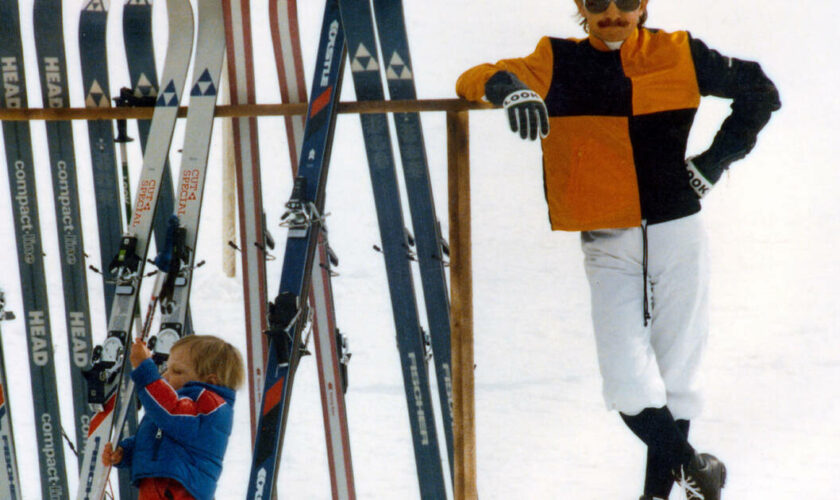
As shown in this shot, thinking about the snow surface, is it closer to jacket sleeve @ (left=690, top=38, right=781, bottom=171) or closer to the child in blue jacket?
the child in blue jacket

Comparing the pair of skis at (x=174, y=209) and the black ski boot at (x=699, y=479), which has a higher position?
the pair of skis at (x=174, y=209)

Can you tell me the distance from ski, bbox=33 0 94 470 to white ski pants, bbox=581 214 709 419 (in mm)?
1990

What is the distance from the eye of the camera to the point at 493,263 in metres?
8.20

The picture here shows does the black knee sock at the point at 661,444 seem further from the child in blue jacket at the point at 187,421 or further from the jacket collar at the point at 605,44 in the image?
the child in blue jacket at the point at 187,421

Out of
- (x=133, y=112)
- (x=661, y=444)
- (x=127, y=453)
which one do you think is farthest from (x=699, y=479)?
(x=133, y=112)

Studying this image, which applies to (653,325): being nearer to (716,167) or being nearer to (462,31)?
(716,167)

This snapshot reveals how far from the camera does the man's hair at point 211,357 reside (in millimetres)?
2869

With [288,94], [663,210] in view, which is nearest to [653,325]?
[663,210]

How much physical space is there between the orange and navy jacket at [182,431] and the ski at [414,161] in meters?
1.00

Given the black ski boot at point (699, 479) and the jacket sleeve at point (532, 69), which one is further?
the jacket sleeve at point (532, 69)

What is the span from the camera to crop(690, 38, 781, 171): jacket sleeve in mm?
2781

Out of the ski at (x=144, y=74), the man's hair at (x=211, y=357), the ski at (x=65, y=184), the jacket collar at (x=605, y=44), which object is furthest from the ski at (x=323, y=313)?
the jacket collar at (x=605, y=44)

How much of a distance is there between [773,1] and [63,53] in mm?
8298

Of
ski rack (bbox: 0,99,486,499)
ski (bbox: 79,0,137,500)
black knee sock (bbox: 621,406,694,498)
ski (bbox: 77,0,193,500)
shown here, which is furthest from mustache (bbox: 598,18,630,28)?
ski (bbox: 79,0,137,500)
